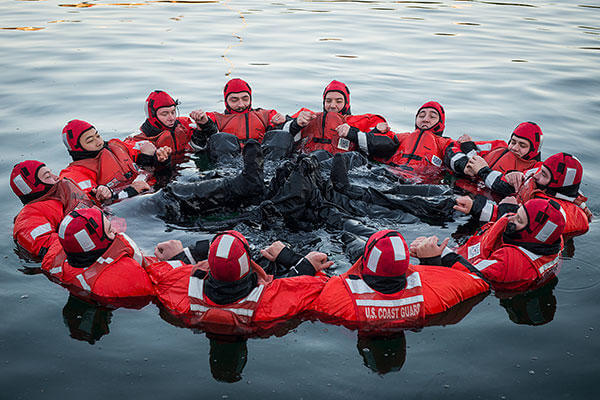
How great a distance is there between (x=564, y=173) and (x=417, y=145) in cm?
225

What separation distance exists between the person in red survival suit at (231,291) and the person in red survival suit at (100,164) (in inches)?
87.8

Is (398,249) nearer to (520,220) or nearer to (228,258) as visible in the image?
(228,258)

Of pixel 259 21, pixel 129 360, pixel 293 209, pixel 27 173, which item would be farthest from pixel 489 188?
pixel 259 21

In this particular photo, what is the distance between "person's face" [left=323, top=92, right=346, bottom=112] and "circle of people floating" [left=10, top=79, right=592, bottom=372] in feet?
0.05

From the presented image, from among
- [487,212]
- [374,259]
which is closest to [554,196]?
[487,212]

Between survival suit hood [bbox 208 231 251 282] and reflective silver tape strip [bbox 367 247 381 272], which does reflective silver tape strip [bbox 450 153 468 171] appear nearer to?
reflective silver tape strip [bbox 367 247 381 272]

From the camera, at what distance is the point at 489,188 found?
6977 millimetres

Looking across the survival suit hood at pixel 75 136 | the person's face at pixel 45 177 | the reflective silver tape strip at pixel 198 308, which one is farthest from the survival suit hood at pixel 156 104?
the reflective silver tape strip at pixel 198 308

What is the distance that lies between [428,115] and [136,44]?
1157 centimetres

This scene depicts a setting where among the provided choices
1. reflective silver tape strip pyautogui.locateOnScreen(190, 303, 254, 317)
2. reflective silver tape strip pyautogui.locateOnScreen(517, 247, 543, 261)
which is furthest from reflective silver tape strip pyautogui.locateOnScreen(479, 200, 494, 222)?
reflective silver tape strip pyautogui.locateOnScreen(190, 303, 254, 317)

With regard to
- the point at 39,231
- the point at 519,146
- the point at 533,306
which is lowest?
the point at 533,306

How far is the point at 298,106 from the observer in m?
10.9

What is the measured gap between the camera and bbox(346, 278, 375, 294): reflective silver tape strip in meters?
4.12

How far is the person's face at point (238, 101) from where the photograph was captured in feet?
26.8
